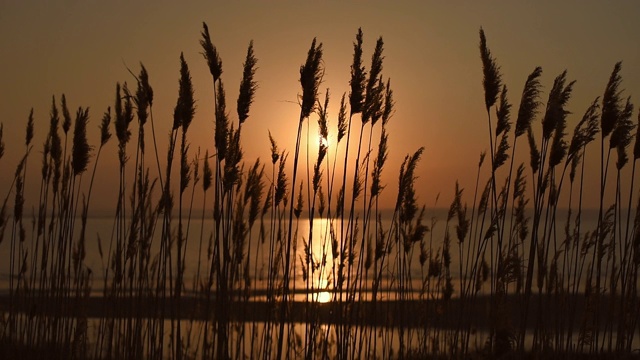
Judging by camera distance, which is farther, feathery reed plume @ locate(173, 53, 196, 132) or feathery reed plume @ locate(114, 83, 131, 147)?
feathery reed plume @ locate(114, 83, 131, 147)

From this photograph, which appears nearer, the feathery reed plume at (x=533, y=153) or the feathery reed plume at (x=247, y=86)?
the feathery reed plume at (x=247, y=86)

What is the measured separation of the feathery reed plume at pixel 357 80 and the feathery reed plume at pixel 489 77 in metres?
0.55

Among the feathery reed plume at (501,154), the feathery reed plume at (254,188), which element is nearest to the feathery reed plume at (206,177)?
the feathery reed plume at (254,188)

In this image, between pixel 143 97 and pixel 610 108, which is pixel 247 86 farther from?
pixel 610 108

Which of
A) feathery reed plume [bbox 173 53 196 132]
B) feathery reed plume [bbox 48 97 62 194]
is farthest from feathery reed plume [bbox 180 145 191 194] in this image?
feathery reed plume [bbox 48 97 62 194]

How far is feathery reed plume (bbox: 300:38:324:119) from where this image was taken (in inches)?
130

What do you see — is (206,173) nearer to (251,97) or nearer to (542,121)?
(251,97)

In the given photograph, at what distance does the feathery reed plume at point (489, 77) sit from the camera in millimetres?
3531

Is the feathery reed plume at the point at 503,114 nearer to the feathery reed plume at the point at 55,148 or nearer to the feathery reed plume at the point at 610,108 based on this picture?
the feathery reed plume at the point at 610,108

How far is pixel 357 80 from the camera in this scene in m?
3.59

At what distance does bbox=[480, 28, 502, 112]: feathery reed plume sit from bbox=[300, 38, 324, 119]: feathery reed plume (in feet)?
2.55

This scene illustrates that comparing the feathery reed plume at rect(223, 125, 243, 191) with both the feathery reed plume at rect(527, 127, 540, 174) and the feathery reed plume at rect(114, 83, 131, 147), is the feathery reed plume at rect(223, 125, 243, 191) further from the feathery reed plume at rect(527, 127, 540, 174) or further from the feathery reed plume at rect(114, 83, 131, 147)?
the feathery reed plume at rect(527, 127, 540, 174)

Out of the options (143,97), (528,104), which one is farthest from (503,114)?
(143,97)

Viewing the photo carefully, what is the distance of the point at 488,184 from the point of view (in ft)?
16.5
